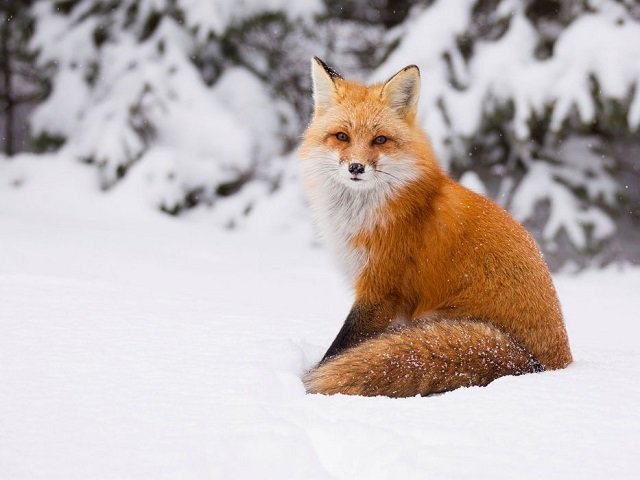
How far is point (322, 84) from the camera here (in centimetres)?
376

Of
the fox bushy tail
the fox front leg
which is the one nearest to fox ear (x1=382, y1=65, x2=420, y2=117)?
the fox front leg

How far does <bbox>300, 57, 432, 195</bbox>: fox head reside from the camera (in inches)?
134

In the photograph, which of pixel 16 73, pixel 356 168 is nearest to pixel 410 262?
pixel 356 168

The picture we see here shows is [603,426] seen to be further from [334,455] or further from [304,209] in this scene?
[304,209]

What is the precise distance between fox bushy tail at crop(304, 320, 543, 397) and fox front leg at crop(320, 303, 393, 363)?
0.24 metres

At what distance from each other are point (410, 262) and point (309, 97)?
6059 millimetres

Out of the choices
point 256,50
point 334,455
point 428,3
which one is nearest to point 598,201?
point 428,3

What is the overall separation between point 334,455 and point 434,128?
5139 mm

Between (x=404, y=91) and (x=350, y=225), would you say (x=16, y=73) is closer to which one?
(x=404, y=91)

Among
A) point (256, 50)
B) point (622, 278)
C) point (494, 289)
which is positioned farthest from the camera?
point (256, 50)

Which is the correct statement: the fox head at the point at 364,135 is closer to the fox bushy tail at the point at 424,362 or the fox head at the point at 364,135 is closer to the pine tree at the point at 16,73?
the fox bushy tail at the point at 424,362

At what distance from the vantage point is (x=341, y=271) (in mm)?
3539

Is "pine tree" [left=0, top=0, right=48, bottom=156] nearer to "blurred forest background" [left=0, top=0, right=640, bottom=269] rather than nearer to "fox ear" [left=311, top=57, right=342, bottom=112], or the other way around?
"blurred forest background" [left=0, top=0, right=640, bottom=269]

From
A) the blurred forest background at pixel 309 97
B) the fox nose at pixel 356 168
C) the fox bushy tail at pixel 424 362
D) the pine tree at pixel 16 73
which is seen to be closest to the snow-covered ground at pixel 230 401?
the fox bushy tail at pixel 424 362
